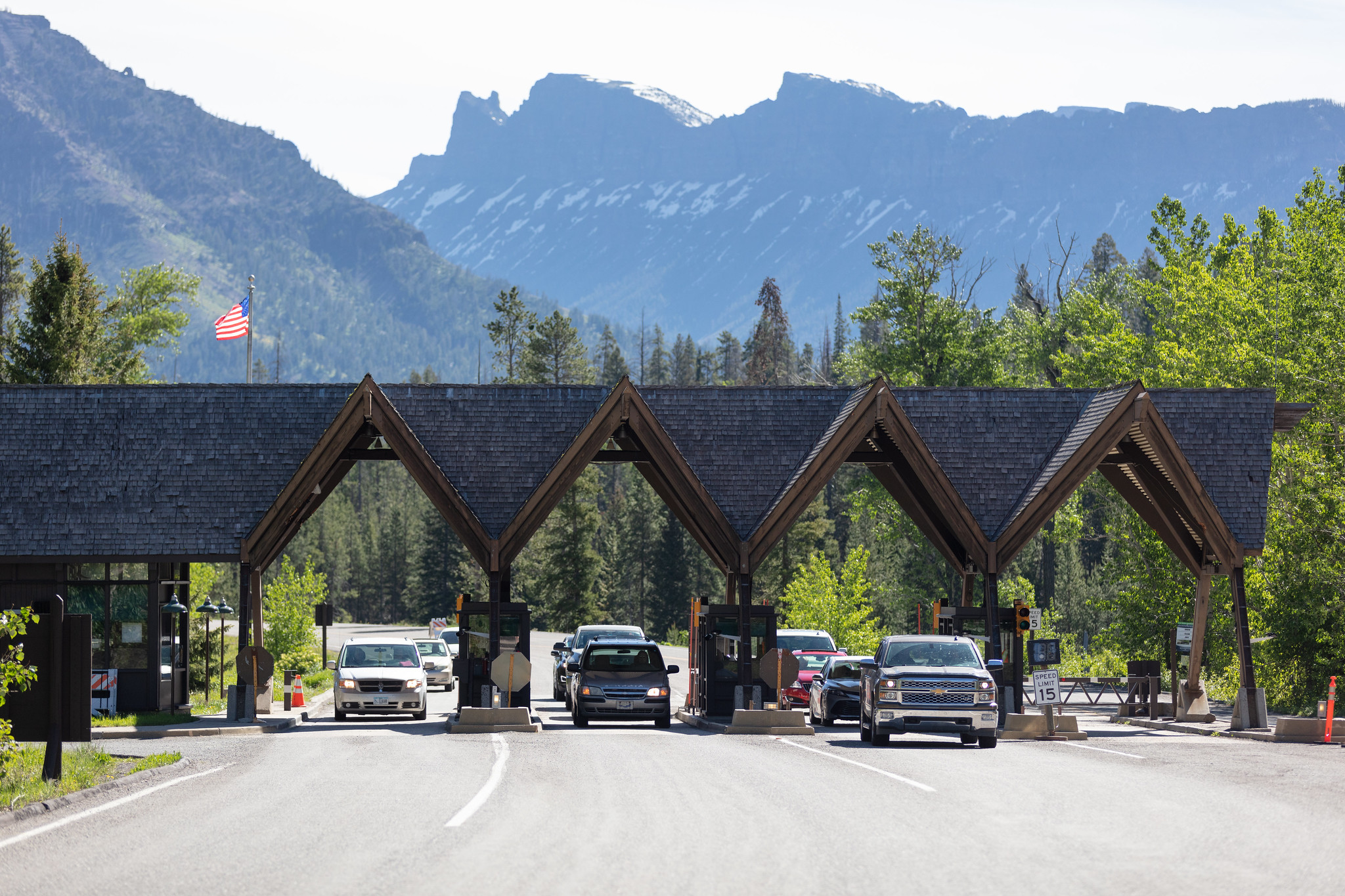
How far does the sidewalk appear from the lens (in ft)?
85.9

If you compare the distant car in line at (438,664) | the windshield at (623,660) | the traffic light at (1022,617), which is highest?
the traffic light at (1022,617)

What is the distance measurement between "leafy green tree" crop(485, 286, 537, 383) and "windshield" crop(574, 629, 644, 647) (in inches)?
3090

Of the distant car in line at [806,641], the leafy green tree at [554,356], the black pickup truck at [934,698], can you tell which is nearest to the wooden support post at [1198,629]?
the black pickup truck at [934,698]

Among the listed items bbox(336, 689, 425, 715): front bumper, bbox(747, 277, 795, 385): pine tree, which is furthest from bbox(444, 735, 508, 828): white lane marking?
bbox(747, 277, 795, 385): pine tree

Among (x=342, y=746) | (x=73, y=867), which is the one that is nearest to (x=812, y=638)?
(x=342, y=746)

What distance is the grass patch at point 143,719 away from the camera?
27.9 meters

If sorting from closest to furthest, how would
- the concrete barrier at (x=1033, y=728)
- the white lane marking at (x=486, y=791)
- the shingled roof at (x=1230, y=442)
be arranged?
1. the white lane marking at (x=486, y=791)
2. the concrete barrier at (x=1033, y=728)
3. the shingled roof at (x=1230, y=442)

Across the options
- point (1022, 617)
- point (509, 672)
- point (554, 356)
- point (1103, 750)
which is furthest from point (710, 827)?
point (554, 356)

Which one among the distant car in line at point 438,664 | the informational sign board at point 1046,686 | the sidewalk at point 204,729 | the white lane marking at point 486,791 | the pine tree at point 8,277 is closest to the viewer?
the white lane marking at point 486,791

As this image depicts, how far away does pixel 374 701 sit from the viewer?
3241 centimetres

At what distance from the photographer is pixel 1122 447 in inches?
1256

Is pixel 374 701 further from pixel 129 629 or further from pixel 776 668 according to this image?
pixel 776 668

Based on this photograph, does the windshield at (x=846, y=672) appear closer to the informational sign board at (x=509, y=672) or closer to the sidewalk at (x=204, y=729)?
the informational sign board at (x=509, y=672)

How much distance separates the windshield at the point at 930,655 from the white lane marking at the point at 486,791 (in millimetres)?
6577
